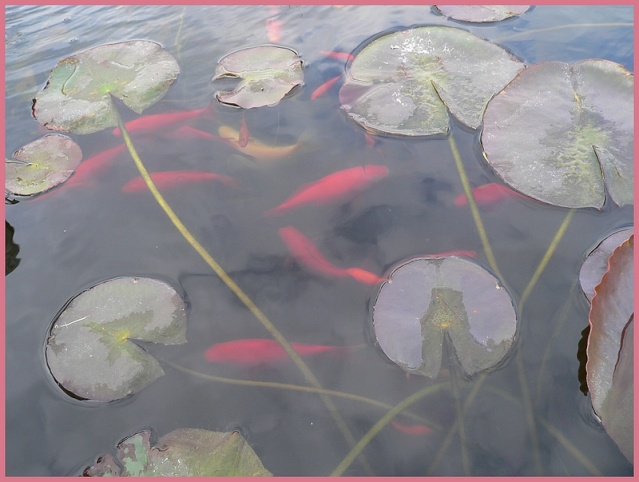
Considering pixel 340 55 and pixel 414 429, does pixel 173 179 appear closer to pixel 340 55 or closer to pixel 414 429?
pixel 340 55

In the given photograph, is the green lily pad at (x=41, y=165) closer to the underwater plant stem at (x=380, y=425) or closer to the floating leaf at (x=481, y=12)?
the underwater plant stem at (x=380, y=425)

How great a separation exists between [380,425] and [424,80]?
1930 mm

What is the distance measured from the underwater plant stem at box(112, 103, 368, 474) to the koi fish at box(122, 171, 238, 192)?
0.10 feet

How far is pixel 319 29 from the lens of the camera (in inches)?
133

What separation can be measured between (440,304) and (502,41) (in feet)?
7.28

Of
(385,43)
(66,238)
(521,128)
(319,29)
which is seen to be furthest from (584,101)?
(66,238)

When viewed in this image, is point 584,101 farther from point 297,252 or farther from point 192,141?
point 192,141

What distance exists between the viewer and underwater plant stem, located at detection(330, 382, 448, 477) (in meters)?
1.49

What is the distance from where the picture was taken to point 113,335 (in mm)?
1771

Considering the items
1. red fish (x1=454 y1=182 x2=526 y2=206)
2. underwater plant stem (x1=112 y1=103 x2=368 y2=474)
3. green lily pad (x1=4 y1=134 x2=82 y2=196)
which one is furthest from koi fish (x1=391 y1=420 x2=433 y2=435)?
green lily pad (x1=4 y1=134 x2=82 y2=196)

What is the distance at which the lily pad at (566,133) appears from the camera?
2.03 metres

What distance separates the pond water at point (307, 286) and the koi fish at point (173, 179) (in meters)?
0.04

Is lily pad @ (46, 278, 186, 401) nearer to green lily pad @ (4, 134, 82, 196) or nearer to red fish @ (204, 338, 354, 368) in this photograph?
red fish @ (204, 338, 354, 368)

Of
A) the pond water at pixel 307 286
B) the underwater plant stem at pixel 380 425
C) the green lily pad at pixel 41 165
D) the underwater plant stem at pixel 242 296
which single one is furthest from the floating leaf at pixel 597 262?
the green lily pad at pixel 41 165
